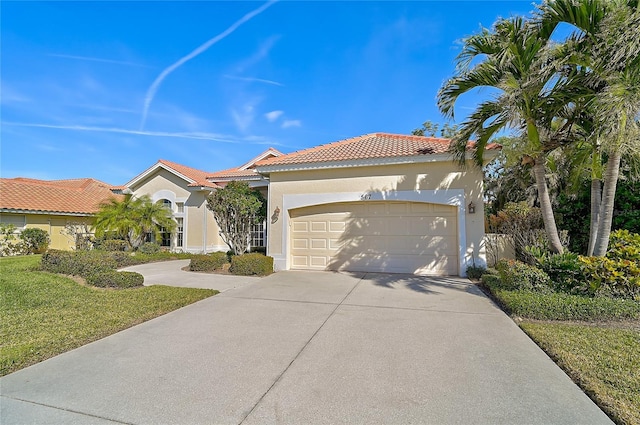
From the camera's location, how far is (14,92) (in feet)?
31.7

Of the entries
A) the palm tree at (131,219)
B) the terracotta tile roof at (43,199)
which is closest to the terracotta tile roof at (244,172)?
the palm tree at (131,219)

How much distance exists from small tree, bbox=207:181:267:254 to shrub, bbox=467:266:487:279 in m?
7.86

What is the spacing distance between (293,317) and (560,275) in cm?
593

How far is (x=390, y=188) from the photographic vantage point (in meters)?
10.5

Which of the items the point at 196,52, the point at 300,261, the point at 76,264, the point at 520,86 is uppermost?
the point at 196,52

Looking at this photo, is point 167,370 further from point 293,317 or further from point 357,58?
point 357,58

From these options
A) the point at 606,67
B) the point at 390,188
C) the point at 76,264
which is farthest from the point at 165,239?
the point at 606,67

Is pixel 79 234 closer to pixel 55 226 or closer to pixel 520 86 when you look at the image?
pixel 55 226

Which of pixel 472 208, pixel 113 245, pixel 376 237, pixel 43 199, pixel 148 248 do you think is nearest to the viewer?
pixel 472 208

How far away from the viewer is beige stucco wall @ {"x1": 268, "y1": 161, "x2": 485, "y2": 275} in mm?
9766

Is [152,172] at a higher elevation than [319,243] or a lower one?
higher

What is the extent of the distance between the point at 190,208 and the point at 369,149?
37.0 feet

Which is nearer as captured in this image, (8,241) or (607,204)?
(607,204)

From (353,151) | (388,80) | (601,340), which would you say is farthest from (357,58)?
(601,340)
